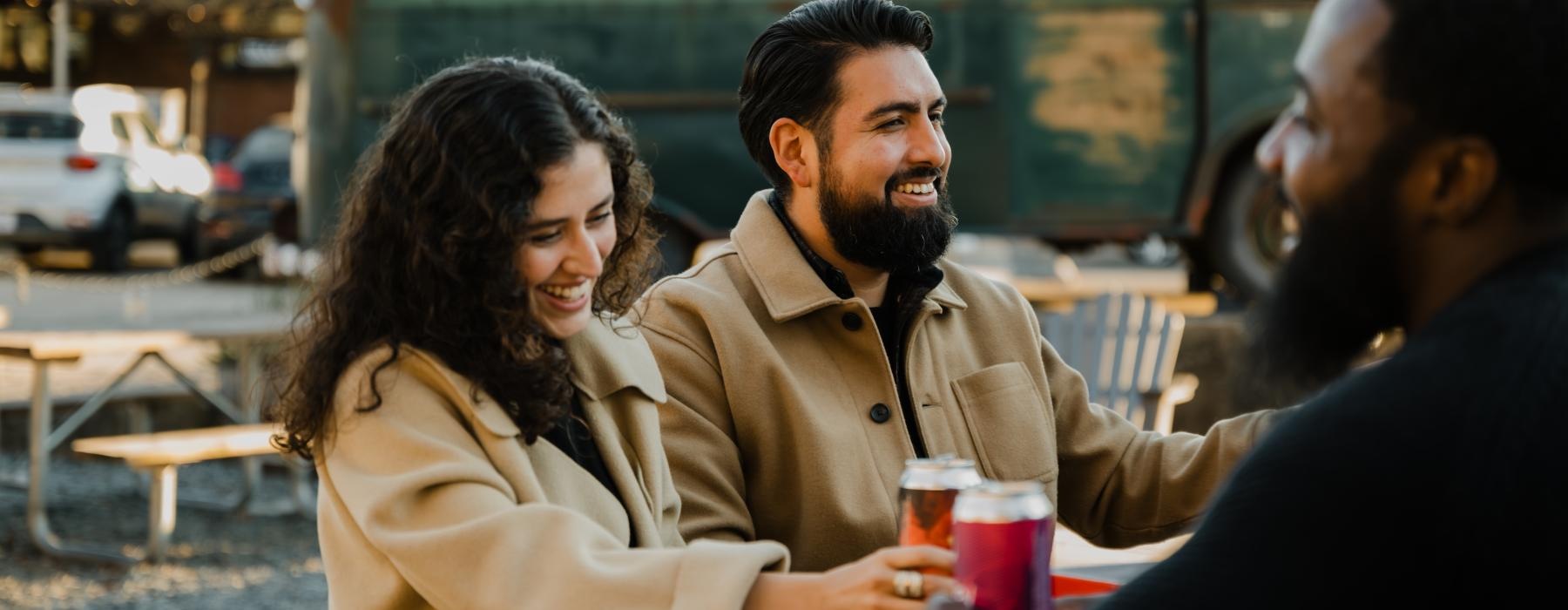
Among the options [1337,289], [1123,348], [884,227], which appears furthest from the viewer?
[1123,348]

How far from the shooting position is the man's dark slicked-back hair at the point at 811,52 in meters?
3.26

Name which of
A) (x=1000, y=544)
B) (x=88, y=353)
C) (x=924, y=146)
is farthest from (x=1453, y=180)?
(x=88, y=353)

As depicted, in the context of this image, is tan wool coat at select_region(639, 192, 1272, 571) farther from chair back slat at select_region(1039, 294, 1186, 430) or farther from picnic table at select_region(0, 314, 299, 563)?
picnic table at select_region(0, 314, 299, 563)

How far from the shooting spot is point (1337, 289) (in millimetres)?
1578

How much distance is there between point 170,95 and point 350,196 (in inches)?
1155

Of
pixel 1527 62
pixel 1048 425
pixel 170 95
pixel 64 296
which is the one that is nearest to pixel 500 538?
pixel 1527 62

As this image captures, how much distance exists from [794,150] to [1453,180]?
1.94 metres

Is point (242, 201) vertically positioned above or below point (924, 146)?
below

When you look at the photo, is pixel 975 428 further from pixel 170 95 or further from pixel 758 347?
pixel 170 95

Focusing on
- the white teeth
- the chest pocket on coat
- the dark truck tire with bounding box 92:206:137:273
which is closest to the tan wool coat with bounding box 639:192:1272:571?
the chest pocket on coat

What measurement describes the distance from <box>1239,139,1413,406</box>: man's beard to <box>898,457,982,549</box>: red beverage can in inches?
12.3

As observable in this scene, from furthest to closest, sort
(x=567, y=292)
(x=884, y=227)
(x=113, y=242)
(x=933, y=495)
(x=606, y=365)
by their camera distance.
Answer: (x=113, y=242) → (x=884, y=227) → (x=606, y=365) → (x=567, y=292) → (x=933, y=495)

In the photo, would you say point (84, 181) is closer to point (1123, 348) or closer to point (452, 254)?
→ point (1123, 348)

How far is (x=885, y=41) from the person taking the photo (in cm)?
327
